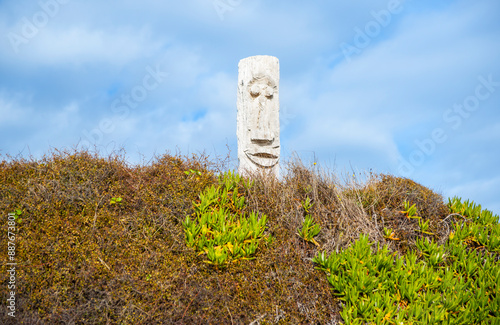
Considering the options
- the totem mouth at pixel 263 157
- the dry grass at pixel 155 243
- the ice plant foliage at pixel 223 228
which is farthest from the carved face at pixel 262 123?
the ice plant foliage at pixel 223 228

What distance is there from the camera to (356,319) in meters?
4.22

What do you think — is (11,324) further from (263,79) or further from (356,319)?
(263,79)

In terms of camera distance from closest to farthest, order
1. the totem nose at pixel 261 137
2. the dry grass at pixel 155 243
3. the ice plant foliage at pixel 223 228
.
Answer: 1. the dry grass at pixel 155 243
2. the ice plant foliage at pixel 223 228
3. the totem nose at pixel 261 137

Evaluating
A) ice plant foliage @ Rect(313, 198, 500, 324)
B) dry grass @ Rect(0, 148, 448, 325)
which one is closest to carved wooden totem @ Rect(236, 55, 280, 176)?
dry grass @ Rect(0, 148, 448, 325)

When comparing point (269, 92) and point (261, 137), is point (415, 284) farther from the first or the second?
point (269, 92)

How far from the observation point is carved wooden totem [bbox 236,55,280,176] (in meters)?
6.96

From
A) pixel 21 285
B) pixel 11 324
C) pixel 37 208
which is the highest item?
pixel 37 208

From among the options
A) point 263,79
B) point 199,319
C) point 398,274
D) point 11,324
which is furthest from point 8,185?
point 398,274

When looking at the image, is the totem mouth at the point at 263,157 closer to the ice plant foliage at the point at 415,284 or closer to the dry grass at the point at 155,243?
the dry grass at the point at 155,243

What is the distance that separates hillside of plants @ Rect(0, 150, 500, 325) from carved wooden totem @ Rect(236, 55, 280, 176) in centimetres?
98

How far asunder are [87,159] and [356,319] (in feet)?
13.7

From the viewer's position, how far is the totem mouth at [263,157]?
6984 millimetres

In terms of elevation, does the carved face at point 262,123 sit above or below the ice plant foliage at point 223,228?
above

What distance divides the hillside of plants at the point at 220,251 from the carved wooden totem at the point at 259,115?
98 cm
